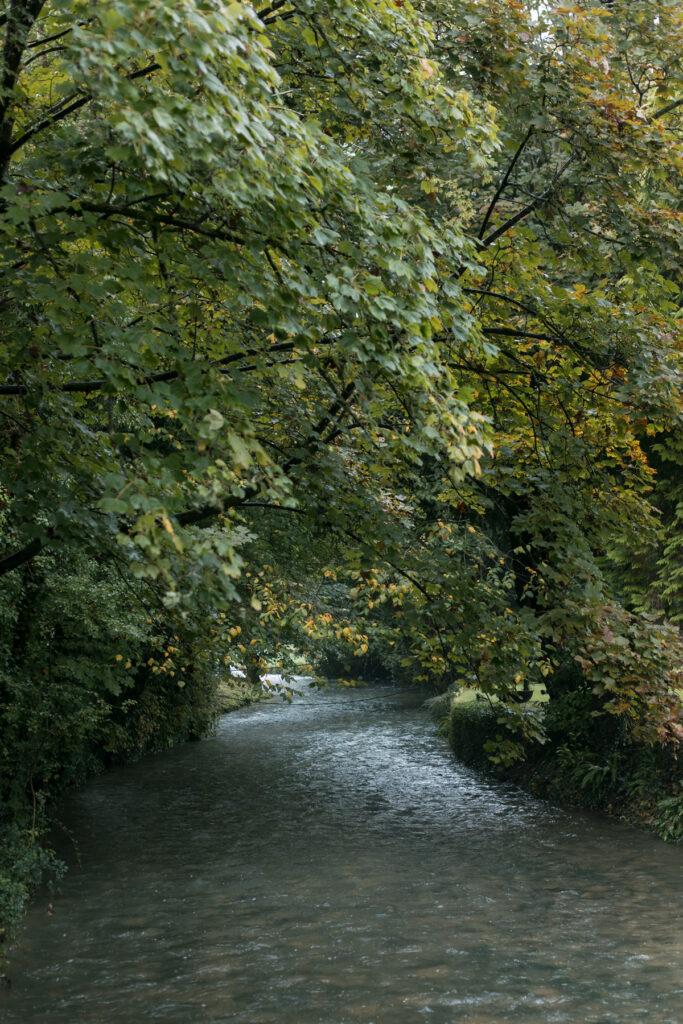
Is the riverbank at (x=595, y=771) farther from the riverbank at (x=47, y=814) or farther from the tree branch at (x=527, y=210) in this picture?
the tree branch at (x=527, y=210)

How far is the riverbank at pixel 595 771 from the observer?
13.6 metres

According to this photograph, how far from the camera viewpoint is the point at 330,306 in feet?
16.0

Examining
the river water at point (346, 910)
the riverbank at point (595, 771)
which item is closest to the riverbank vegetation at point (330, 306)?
the river water at point (346, 910)

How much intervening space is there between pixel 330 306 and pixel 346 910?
772 cm

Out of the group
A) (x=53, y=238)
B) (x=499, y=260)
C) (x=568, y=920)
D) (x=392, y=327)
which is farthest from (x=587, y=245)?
(x=568, y=920)

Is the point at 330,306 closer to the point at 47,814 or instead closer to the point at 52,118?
the point at 52,118

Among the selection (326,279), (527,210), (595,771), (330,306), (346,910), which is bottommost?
(346,910)

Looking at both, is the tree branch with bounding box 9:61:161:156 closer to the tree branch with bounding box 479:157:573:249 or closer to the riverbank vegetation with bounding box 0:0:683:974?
the riverbank vegetation with bounding box 0:0:683:974

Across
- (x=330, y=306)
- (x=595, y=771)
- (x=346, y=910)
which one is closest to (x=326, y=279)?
(x=330, y=306)

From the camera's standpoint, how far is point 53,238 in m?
4.13

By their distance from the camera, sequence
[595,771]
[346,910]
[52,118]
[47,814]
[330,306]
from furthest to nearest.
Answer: [595,771], [47,814], [346,910], [52,118], [330,306]

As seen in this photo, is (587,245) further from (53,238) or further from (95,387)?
(53,238)

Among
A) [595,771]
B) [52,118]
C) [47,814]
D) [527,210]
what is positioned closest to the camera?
[52,118]

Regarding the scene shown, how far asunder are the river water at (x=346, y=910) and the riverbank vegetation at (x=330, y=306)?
144cm
